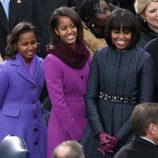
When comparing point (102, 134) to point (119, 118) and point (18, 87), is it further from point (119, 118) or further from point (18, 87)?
point (18, 87)

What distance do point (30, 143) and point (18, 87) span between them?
1.76 ft

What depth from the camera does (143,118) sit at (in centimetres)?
557

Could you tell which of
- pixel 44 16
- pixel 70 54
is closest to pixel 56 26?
pixel 70 54

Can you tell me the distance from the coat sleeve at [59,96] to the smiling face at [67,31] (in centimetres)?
22

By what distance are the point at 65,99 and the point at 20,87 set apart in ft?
1.45

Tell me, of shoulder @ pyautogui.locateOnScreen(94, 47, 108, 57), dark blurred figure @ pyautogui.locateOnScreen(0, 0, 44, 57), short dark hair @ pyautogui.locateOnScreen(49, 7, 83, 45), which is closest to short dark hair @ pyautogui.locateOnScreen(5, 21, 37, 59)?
short dark hair @ pyautogui.locateOnScreen(49, 7, 83, 45)

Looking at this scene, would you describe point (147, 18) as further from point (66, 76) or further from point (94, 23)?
point (66, 76)

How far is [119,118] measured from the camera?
621cm

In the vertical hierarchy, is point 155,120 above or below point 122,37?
below

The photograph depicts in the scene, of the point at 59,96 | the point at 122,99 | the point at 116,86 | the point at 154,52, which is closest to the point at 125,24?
the point at 154,52

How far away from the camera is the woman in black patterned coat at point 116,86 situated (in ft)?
20.2

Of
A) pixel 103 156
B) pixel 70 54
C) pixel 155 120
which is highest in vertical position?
pixel 70 54

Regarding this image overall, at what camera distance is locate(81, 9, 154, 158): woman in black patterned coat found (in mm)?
6172

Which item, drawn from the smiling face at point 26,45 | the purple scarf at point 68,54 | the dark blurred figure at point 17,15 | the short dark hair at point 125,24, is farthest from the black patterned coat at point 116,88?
the dark blurred figure at point 17,15
